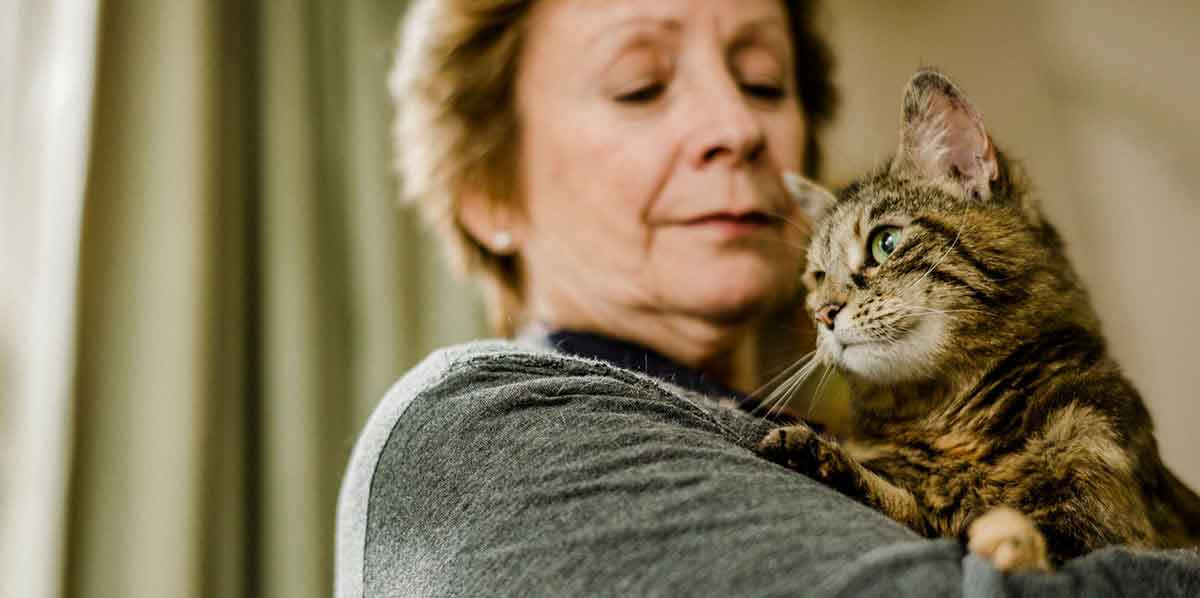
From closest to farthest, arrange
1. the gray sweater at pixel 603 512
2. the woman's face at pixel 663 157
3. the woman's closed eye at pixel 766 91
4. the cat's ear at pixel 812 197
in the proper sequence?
1. the gray sweater at pixel 603 512
2. the cat's ear at pixel 812 197
3. the woman's face at pixel 663 157
4. the woman's closed eye at pixel 766 91

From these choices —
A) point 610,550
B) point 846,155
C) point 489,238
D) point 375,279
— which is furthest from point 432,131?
point 846,155

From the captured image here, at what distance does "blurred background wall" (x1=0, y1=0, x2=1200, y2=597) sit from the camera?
116 cm

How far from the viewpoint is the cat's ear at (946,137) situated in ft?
2.67

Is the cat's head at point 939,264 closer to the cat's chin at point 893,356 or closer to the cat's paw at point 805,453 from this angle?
the cat's chin at point 893,356

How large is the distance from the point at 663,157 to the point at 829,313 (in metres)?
0.36

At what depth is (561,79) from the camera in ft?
3.94

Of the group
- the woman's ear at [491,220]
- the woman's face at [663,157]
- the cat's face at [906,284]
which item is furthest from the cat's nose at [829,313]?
the woman's ear at [491,220]

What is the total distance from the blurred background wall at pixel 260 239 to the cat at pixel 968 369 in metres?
0.35

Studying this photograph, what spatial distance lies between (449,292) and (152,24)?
905mm

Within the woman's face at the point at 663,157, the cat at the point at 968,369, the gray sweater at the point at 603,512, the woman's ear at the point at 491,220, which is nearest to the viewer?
the gray sweater at the point at 603,512

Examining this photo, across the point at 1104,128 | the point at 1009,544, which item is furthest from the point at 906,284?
the point at 1104,128

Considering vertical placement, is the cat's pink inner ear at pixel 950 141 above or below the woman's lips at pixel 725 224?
above

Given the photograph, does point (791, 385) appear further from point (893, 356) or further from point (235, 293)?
point (235, 293)

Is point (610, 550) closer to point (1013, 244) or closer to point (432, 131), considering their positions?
point (1013, 244)
